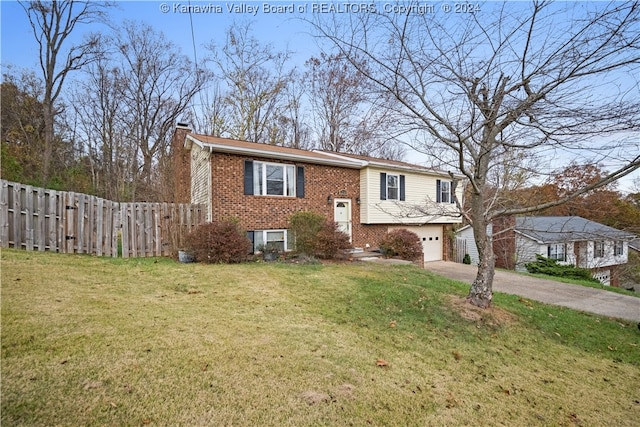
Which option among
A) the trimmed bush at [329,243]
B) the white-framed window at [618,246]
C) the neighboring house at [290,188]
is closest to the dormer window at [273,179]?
the neighboring house at [290,188]

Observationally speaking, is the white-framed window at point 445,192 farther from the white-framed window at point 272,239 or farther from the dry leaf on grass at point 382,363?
the dry leaf on grass at point 382,363

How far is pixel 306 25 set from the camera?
15.7 ft

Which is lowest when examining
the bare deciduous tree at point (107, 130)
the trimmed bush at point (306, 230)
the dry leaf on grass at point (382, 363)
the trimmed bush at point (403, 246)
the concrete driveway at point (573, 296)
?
the concrete driveway at point (573, 296)

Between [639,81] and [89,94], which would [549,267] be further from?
[89,94]

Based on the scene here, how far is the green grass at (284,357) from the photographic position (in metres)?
2.33

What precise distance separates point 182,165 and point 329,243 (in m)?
7.94

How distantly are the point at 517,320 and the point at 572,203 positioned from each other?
2.33 metres

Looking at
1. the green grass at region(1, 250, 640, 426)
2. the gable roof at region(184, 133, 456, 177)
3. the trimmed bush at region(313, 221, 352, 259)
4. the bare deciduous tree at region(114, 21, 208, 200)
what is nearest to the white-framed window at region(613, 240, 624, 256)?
the green grass at region(1, 250, 640, 426)

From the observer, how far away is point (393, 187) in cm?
1415

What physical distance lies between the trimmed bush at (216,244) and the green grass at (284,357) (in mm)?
2180

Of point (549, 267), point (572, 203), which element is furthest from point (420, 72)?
point (549, 267)

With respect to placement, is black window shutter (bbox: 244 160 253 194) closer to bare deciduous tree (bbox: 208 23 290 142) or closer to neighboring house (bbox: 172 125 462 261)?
neighboring house (bbox: 172 125 462 261)

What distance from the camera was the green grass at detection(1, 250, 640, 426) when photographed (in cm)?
233

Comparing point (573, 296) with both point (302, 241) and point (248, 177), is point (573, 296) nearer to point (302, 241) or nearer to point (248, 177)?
point (302, 241)
